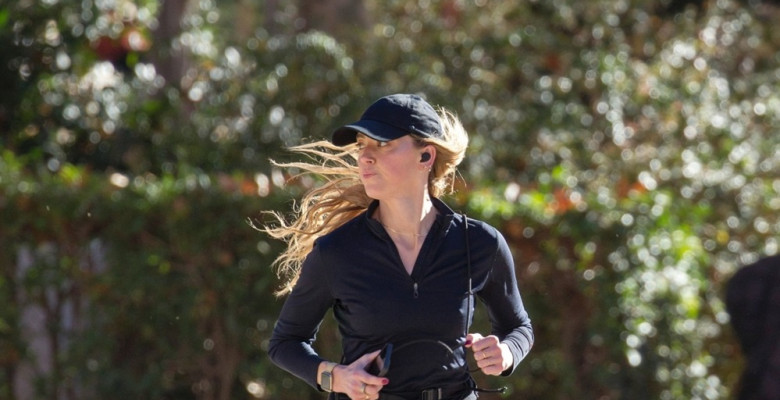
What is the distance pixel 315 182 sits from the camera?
6.23 metres

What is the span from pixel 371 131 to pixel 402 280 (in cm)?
39

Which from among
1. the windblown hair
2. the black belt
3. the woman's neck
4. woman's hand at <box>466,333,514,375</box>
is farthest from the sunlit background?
woman's hand at <box>466,333,514,375</box>

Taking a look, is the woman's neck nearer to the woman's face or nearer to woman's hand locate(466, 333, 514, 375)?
the woman's face

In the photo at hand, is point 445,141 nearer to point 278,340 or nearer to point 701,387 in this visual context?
point 278,340

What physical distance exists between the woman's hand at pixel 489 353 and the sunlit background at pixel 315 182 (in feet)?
8.19

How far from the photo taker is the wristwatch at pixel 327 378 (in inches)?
130

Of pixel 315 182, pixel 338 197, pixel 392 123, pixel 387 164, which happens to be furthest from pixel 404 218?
pixel 315 182

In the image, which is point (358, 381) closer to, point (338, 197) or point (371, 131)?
point (371, 131)

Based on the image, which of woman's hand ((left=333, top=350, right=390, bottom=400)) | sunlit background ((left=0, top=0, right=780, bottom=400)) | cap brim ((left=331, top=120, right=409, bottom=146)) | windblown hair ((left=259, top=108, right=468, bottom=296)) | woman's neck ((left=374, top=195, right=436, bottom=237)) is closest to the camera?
woman's hand ((left=333, top=350, right=390, bottom=400))

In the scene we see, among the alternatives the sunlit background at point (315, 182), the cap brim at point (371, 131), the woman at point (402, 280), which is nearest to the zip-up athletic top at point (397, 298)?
the woman at point (402, 280)

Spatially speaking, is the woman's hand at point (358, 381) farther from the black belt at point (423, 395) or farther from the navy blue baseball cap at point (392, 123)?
the navy blue baseball cap at point (392, 123)

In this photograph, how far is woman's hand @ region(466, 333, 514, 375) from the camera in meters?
3.22

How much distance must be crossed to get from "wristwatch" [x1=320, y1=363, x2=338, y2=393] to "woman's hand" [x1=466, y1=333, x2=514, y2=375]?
1.15ft

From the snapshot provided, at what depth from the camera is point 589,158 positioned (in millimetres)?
8273
